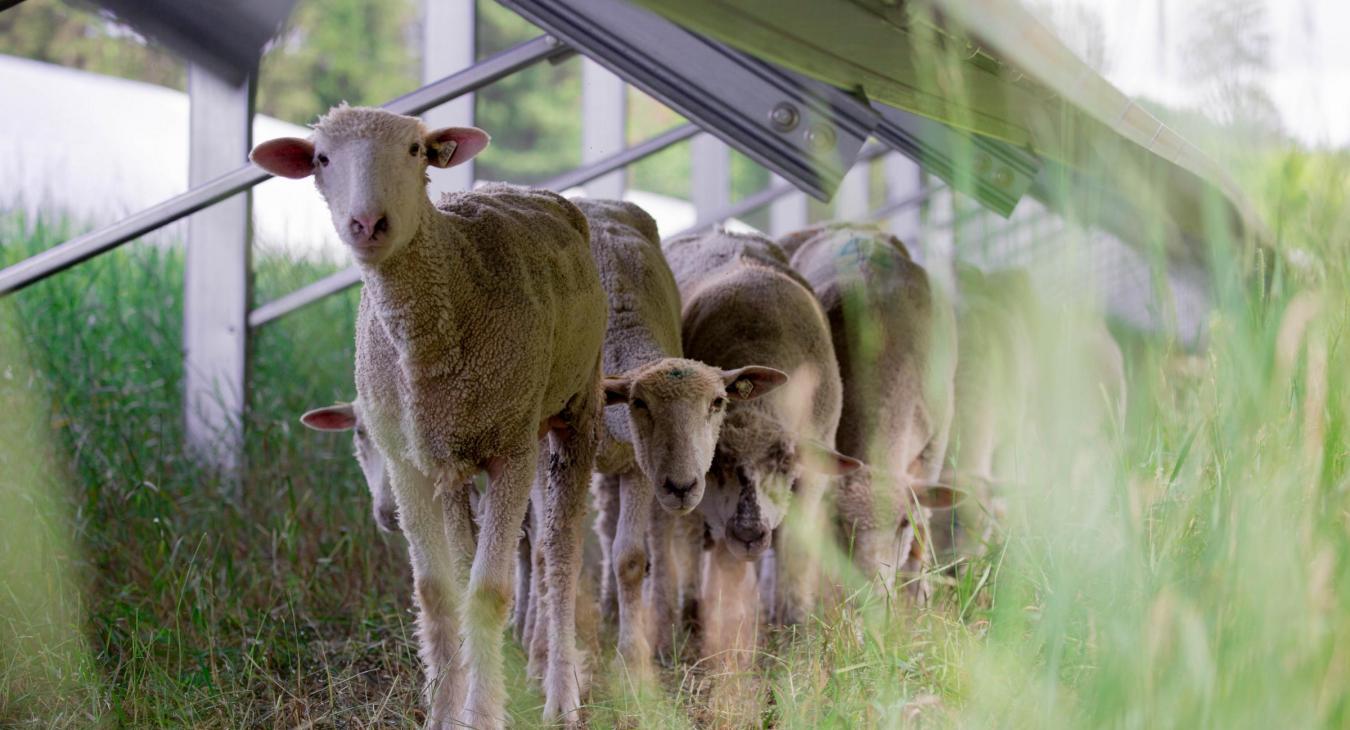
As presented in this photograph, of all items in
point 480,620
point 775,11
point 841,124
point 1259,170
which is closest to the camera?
point 1259,170

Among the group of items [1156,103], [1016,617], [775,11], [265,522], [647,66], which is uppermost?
[647,66]

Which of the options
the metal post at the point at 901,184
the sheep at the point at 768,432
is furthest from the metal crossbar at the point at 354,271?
the metal post at the point at 901,184

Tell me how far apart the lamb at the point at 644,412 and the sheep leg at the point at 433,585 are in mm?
614

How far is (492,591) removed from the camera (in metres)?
3.41

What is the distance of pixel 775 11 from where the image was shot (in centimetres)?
314

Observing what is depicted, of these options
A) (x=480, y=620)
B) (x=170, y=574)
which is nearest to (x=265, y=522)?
(x=170, y=574)

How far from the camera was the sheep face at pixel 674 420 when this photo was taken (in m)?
3.76

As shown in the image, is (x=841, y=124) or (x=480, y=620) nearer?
(x=480, y=620)

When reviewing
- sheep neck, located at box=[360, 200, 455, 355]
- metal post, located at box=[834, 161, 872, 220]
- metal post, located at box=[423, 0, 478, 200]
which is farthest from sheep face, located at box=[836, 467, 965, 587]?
metal post, located at box=[834, 161, 872, 220]

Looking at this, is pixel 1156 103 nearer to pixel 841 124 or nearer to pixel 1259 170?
pixel 1259 170

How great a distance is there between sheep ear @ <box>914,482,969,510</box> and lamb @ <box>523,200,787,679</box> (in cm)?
81

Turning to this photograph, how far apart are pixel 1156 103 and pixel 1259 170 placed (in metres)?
0.37

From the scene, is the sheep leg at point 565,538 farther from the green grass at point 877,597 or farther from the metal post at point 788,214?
the metal post at point 788,214

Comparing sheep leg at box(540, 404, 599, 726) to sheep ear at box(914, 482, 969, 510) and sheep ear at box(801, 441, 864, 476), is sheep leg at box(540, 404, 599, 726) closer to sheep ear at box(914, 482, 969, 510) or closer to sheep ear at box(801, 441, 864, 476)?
sheep ear at box(801, 441, 864, 476)
